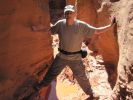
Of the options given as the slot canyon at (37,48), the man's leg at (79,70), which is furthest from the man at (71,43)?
the slot canyon at (37,48)

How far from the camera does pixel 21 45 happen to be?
582 centimetres

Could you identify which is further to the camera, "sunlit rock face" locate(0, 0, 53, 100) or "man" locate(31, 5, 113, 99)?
"sunlit rock face" locate(0, 0, 53, 100)

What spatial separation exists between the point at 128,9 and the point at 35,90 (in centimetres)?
210

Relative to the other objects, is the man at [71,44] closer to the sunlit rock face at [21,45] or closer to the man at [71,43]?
the man at [71,43]

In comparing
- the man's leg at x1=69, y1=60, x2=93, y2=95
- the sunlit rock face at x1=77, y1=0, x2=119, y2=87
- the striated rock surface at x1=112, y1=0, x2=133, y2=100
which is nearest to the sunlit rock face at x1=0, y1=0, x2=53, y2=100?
the man's leg at x1=69, y1=60, x2=93, y2=95

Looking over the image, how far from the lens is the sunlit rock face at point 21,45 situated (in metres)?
5.46

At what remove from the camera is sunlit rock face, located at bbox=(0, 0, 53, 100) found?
5.46 meters

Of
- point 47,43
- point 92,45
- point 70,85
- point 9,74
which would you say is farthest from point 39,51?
point 92,45

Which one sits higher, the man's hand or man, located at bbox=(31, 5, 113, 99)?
man, located at bbox=(31, 5, 113, 99)

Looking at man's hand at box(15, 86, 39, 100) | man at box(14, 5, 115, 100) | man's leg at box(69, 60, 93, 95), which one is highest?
man at box(14, 5, 115, 100)

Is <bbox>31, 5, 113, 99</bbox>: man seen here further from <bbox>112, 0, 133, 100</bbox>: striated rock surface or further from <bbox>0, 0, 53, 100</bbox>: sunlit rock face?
<bbox>0, 0, 53, 100</bbox>: sunlit rock face

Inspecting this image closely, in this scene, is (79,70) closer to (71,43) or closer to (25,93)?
(71,43)

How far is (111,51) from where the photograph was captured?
7.34m

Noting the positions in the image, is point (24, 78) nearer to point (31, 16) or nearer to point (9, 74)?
point (9, 74)
